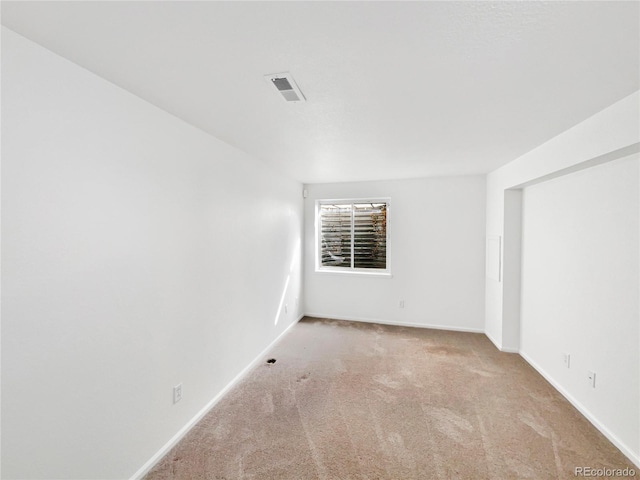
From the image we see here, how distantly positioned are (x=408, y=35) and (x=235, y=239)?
218 cm

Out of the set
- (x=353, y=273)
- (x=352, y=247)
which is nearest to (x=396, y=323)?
(x=353, y=273)

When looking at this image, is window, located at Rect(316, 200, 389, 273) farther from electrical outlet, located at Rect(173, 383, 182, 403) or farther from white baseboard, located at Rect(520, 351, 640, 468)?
electrical outlet, located at Rect(173, 383, 182, 403)

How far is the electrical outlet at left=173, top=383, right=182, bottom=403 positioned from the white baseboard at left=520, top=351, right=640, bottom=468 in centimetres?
312

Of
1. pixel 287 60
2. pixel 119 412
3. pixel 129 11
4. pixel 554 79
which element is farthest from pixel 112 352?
pixel 554 79

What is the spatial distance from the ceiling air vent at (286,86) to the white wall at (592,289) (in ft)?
7.49

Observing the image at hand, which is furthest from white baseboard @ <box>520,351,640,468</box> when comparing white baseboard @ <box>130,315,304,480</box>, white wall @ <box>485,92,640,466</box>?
white baseboard @ <box>130,315,304,480</box>

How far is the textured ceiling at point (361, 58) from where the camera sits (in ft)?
3.39

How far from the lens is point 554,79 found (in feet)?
4.85

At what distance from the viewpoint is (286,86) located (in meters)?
1.56

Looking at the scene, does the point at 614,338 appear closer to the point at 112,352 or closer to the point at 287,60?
the point at 287,60

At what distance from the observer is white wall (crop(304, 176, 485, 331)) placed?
411 centimetres

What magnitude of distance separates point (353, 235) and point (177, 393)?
343 cm

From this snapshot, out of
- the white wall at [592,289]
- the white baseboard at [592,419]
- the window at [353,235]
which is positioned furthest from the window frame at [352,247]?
the white baseboard at [592,419]

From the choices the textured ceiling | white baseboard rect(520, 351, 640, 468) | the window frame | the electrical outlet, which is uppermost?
the textured ceiling
